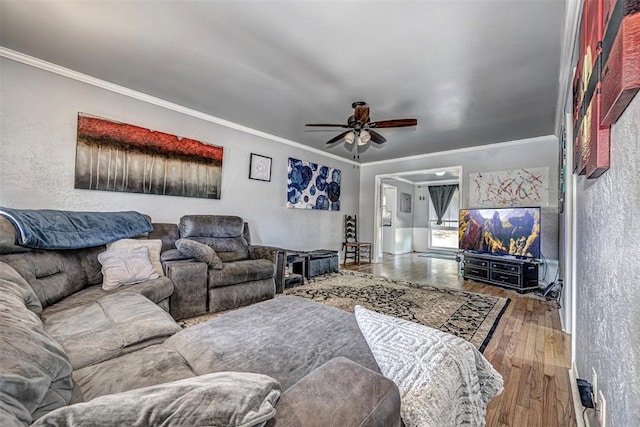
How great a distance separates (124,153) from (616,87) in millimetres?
3931

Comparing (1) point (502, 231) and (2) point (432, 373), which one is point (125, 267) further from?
(1) point (502, 231)

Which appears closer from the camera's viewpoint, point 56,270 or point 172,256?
point 56,270

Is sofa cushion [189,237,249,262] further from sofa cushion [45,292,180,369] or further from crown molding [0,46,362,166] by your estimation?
crown molding [0,46,362,166]

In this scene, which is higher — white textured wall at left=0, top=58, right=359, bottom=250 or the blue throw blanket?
white textured wall at left=0, top=58, right=359, bottom=250

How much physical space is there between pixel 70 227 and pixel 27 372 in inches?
87.7

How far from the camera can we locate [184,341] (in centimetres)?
127

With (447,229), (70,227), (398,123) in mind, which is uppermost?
(398,123)

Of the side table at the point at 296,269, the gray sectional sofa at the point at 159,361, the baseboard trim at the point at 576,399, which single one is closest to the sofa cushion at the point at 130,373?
the gray sectional sofa at the point at 159,361

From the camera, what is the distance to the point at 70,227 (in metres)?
2.26

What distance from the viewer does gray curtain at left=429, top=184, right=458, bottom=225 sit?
8586 mm

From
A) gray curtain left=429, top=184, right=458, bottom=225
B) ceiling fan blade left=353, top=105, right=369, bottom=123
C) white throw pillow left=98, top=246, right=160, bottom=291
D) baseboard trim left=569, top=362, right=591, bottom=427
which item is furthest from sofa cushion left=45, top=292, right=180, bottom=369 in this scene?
gray curtain left=429, top=184, right=458, bottom=225

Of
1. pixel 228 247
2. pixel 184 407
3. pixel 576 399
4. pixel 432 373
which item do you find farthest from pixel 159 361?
pixel 228 247

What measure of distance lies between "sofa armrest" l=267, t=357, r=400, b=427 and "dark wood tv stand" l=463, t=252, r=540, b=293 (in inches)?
166

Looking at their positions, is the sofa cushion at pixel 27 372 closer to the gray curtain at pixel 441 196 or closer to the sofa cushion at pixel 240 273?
the sofa cushion at pixel 240 273
